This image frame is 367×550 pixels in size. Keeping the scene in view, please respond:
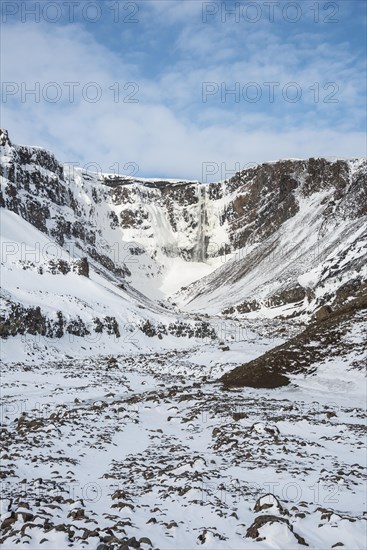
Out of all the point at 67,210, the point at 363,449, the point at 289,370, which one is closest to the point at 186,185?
the point at 67,210

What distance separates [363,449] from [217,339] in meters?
52.0

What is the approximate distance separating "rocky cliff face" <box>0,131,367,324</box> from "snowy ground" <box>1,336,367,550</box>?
186ft

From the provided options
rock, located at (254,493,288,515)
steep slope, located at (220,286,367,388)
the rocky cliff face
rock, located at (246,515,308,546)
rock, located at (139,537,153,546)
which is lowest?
steep slope, located at (220,286,367,388)

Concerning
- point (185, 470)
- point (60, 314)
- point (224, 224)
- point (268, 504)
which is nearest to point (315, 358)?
point (185, 470)

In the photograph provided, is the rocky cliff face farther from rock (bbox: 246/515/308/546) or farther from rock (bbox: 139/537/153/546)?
rock (bbox: 139/537/153/546)

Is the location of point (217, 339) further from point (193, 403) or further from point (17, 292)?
point (193, 403)

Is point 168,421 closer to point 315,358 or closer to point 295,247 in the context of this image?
point 315,358

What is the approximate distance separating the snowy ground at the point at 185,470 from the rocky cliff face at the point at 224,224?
56634 mm

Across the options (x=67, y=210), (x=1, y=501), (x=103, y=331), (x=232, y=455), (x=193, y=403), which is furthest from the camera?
(x=67, y=210)

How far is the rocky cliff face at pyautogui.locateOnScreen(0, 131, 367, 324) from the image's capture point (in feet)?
356

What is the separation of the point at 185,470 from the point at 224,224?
562ft

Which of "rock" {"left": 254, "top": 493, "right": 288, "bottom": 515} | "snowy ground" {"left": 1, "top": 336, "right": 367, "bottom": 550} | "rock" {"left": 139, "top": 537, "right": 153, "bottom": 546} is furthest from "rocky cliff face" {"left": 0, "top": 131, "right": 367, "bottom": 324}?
"rock" {"left": 139, "top": 537, "right": 153, "bottom": 546}

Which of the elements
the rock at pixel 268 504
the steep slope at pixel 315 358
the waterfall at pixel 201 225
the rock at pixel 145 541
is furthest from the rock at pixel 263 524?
the waterfall at pixel 201 225

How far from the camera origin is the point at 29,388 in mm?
24219
